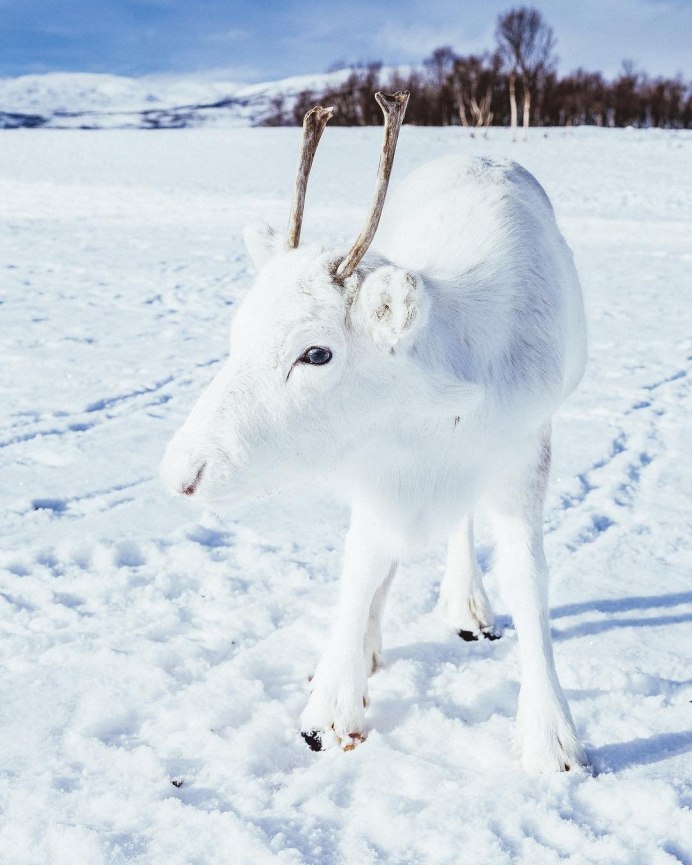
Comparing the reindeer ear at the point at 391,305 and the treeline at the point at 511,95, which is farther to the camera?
the treeline at the point at 511,95

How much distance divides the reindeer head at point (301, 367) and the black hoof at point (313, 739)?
0.87 m

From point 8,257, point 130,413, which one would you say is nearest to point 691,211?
point 8,257

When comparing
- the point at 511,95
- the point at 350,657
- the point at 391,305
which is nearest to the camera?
the point at 391,305

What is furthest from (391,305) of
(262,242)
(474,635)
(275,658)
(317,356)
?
(474,635)

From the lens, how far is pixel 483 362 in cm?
227

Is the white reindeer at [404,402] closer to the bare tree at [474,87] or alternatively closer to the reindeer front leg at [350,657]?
the reindeer front leg at [350,657]

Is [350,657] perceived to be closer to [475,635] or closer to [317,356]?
[475,635]

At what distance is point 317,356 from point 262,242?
47 centimetres

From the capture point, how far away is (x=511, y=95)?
40781mm

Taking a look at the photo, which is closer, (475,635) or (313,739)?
(313,739)

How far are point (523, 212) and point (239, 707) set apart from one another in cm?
198

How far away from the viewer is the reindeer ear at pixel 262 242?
7.43 feet

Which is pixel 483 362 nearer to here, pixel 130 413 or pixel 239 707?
pixel 239 707

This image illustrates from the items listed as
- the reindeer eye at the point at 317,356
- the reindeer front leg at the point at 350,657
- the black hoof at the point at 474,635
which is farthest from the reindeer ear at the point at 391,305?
the black hoof at the point at 474,635
